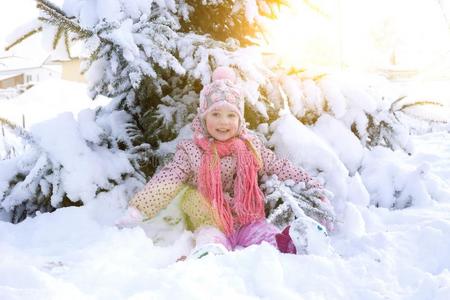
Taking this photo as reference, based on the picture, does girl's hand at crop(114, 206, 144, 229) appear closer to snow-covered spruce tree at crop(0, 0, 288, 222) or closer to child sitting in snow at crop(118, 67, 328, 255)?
child sitting in snow at crop(118, 67, 328, 255)

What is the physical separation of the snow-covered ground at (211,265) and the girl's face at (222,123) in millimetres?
792

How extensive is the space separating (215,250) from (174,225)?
3.10ft

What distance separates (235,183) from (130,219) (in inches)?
30.0

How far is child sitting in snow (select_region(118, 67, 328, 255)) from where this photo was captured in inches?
118

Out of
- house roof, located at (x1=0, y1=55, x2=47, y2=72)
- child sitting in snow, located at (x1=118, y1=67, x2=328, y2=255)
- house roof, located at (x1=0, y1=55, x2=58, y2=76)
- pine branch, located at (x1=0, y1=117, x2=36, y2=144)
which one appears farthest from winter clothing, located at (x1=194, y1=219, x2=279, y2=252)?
house roof, located at (x1=0, y1=55, x2=47, y2=72)

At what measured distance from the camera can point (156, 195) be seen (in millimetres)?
3033

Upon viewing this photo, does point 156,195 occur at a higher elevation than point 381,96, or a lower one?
lower

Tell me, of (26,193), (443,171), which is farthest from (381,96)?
(26,193)

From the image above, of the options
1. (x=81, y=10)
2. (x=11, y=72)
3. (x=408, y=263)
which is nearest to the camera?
(x=408, y=263)

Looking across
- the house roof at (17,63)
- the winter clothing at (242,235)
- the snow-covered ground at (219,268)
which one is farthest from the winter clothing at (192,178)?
the house roof at (17,63)

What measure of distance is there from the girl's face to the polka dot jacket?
0.16m

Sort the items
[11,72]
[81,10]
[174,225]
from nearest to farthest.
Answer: [81,10]
[174,225]
[11,72]

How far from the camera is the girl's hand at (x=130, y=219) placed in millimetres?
2900

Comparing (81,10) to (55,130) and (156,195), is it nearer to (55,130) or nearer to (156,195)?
(55,130)
